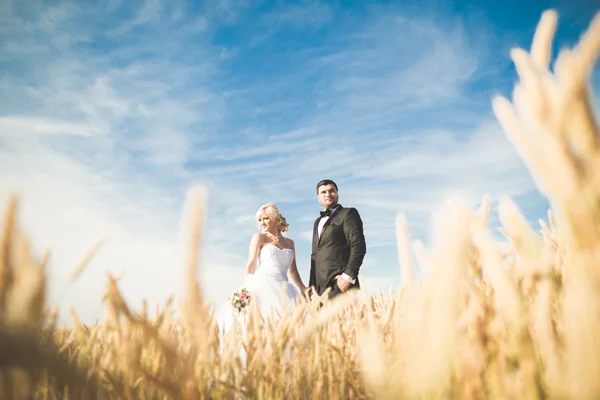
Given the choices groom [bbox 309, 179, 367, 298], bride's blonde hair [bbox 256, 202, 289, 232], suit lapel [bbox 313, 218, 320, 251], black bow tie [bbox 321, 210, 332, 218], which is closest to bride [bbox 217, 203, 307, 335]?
bride's blonde hair [bbox 256, 202, 289, 232]

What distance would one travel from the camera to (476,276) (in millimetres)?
1057

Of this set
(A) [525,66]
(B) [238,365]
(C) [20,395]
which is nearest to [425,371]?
(A) [525,66]

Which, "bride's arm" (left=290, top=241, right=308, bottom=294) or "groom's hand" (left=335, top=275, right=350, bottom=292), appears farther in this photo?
"bride's arm" (left=290, top=241, right=308, bottom=294)

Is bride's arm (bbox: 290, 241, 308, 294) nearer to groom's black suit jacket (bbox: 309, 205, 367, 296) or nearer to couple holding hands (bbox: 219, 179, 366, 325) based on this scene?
couple holding hands (bbox: 219, 179, 366, 325)

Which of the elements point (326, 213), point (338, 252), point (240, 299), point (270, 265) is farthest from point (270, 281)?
point (326, 213)

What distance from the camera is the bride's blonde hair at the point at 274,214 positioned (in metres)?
8.12

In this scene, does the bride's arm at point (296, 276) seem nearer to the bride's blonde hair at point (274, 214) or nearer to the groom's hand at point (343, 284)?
the bride's blonde hair at point (274, 214)

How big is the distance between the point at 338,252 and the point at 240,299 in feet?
5.59

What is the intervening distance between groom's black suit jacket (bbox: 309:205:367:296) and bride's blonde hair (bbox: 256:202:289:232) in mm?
1753

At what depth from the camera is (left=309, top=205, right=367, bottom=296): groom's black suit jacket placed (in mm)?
6172

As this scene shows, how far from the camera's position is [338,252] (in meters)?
6.39

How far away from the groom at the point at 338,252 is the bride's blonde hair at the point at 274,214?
5.08ft

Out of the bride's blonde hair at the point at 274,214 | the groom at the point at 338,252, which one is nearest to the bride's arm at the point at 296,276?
the groom at the point at 338,252

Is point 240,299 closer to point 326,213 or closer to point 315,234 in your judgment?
point 315,234
